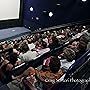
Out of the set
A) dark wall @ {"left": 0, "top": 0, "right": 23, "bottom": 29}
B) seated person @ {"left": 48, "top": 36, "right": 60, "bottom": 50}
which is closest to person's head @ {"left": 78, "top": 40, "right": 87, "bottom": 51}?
seated person @ {"left": 48, "top": 36, "right": 60, "bottom": 50}

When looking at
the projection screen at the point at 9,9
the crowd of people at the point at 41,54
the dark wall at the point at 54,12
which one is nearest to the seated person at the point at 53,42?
the crowd of people at the point at 41,54

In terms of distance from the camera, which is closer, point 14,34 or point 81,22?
point 81,22

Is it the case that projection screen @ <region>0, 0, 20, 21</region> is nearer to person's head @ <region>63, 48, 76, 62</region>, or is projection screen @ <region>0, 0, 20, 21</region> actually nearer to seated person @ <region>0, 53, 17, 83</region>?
seated person @ <region>0, 53, 17, 83</region>

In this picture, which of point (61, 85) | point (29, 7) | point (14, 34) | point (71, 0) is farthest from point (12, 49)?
point (71, 0)

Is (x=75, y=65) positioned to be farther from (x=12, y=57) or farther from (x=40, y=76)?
(x=12, y=57)

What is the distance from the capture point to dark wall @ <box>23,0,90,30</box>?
1467mm

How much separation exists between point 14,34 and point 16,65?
10.0 inches

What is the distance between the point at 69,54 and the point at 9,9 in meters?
0.61

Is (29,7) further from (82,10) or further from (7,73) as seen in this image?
(7,73)

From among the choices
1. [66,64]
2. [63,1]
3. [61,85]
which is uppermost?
[63,1]

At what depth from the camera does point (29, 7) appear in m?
1.60

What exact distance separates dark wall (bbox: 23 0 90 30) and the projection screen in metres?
0.07

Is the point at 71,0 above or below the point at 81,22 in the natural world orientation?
above

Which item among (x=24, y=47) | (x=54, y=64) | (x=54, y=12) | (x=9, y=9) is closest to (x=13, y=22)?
(x=9, y=9)
